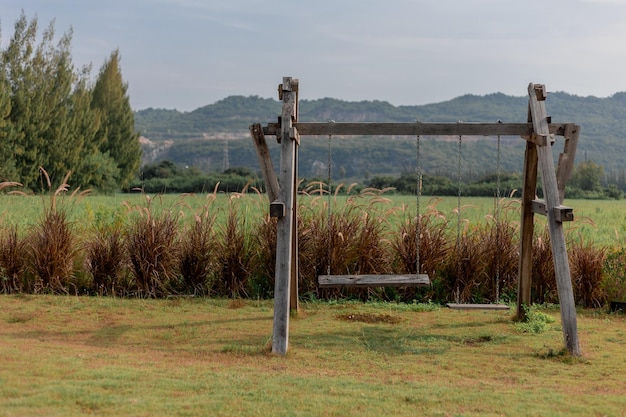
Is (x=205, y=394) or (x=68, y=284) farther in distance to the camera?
(x=68, y=284)

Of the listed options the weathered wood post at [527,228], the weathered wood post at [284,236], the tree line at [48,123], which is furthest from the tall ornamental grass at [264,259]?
the tree line at [48,123]

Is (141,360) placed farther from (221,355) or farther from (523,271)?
(523,271)

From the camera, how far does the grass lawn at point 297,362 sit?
185 inches

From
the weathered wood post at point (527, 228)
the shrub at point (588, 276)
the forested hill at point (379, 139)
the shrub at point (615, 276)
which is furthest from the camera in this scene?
the forested hill at point (379, 139)

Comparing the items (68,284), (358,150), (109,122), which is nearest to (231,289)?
(68,284)

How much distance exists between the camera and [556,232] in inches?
268

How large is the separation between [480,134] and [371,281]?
207 centimetres

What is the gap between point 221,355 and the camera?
6457 millimetres

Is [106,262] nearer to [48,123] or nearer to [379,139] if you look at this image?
[48,123]

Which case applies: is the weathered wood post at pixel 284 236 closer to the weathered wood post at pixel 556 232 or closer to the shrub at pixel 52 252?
the weathered wood post at pixel 556 232

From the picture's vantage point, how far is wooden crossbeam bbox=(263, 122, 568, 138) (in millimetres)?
7555

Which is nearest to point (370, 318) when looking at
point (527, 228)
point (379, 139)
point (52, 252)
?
point (527, 228)

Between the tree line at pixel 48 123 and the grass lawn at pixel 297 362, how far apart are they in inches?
883

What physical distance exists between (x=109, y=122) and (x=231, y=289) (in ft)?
108
